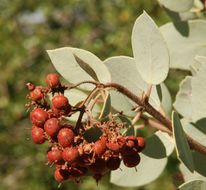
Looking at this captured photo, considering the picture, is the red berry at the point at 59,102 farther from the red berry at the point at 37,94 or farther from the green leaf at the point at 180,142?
the green leaf at the point at 180,142

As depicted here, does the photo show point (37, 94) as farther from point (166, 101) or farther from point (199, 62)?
point (166, 101)

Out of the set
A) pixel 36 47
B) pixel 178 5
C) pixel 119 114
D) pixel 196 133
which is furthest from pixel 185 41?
pixel 36 47

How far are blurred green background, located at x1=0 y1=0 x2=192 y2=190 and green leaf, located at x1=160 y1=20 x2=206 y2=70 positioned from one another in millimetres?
2250

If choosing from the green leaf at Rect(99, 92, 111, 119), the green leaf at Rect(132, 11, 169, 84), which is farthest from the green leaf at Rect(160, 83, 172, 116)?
the green leaf at Rect(99, 92, 111, 119)

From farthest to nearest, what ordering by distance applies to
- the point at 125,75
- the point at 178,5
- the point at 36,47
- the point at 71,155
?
the point at 36,47 < the point at 178,5 < the point at 125,75 < the point at 71,155

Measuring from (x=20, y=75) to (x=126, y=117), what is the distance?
11.2ft

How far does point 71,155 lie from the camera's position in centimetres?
108

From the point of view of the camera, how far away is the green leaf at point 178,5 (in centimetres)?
145

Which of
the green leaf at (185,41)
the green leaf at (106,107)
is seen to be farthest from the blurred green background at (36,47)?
the green leaf at (106,107)

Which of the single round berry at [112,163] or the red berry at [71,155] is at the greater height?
the red berry at [71,155]

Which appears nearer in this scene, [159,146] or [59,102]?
[59,102]

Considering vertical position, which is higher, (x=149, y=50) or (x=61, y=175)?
(x=149, y=50)

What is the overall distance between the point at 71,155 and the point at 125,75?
315 millimetres

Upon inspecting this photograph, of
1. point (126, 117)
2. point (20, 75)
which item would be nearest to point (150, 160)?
point (126, 117)
